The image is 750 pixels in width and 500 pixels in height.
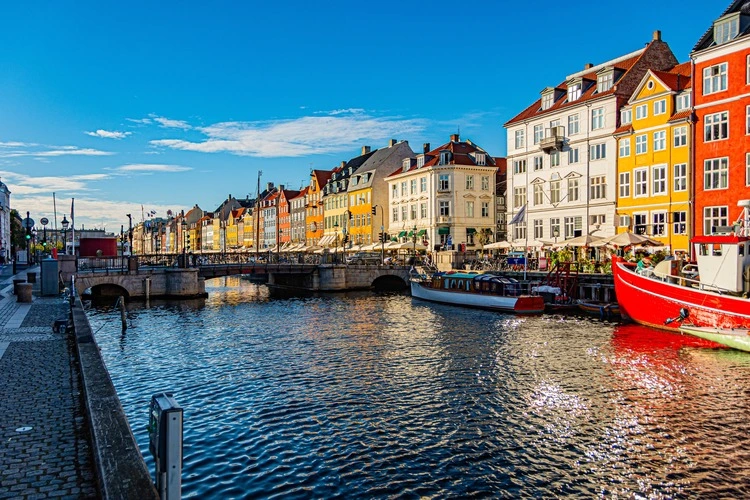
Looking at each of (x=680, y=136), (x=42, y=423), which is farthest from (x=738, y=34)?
(x=42, y=423)

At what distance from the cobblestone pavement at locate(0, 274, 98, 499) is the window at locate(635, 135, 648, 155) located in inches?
1750

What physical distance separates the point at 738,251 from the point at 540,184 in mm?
31068

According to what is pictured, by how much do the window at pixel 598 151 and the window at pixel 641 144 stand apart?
362 cm

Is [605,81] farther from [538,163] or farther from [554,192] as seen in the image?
[554,192]

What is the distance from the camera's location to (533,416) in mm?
17031

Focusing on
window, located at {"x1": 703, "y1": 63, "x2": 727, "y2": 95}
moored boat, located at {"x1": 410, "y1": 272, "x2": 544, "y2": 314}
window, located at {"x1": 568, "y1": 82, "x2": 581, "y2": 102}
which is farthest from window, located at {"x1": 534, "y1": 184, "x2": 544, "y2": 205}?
window, located at {"x1": 703, "y1": 63, "x2": 727, "y2": 95}

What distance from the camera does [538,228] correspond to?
5956 cm

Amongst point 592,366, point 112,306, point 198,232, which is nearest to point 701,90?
point 592,366

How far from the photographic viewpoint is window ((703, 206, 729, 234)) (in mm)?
40688

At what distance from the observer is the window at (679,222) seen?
4450cm

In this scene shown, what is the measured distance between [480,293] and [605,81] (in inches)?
954

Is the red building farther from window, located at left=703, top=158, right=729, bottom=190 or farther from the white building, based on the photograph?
the white building

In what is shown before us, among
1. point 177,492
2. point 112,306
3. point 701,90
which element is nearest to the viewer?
point 177,492

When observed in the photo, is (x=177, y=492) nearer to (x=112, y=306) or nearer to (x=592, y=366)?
(x=592, y=366)
